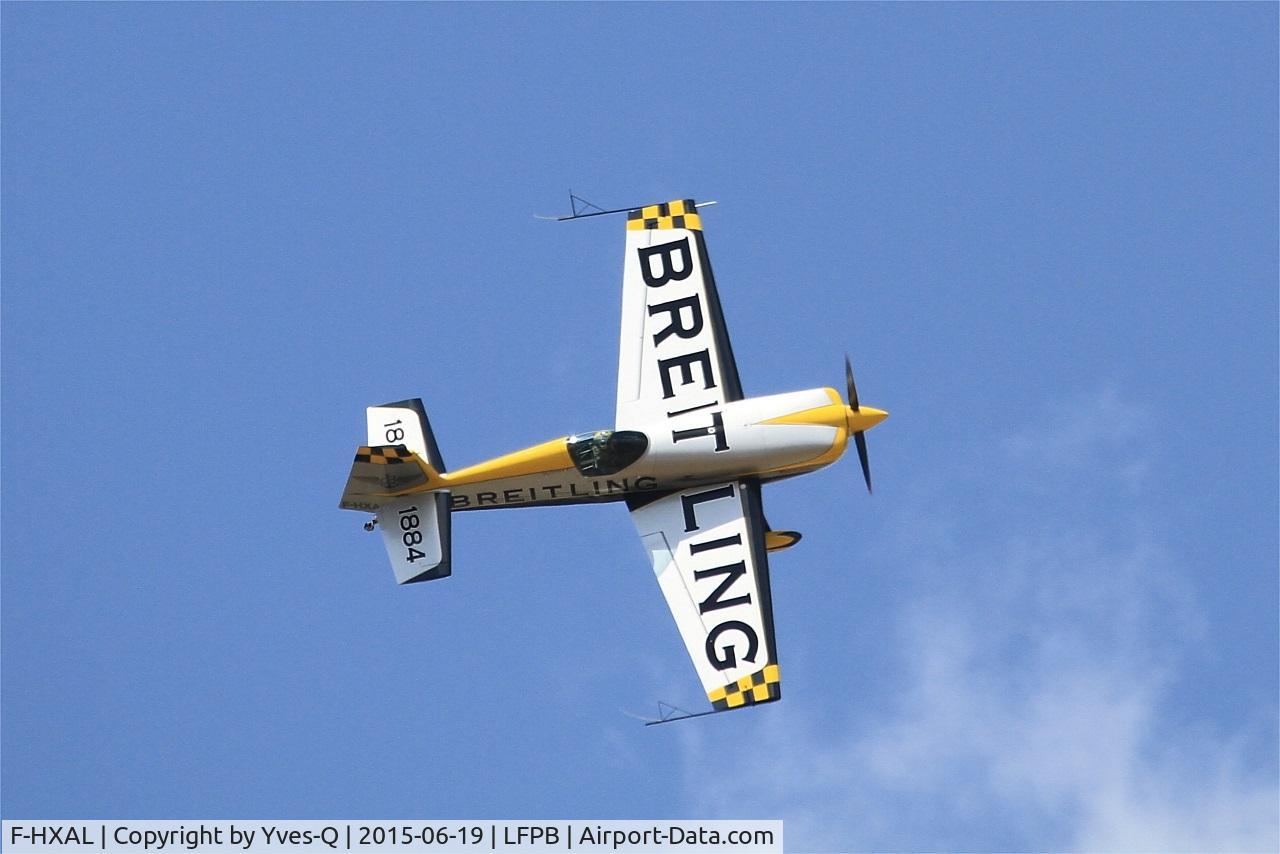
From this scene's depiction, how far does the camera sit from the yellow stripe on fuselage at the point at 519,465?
3716cm

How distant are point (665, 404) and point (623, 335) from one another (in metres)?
1.26

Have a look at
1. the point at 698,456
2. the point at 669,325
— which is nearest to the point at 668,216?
the point at 669,325

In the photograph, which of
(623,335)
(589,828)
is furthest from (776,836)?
(623,335)

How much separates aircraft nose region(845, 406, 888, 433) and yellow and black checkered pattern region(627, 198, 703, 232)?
3.73 meters

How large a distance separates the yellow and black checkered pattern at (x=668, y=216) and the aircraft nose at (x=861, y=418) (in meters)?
3.73

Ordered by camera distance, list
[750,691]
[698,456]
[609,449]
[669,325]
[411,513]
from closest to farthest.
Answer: [750,691], [609,449], [698,456], [411,513], [669,325]

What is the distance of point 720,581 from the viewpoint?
37000mm

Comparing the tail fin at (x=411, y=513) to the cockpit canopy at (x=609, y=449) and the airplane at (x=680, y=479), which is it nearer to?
the airplane at (x=680, y=479)

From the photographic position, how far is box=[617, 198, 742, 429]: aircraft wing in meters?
37.8

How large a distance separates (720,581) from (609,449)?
2.39 meters

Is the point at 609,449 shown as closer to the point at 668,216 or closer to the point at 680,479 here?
the point at 680,479

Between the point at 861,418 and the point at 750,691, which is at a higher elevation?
the point at 861,418

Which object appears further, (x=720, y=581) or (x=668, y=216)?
(x=668, y=216)

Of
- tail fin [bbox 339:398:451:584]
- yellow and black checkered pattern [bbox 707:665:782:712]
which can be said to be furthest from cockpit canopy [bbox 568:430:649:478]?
yellow and black checkered pattern [bbox 707:665:782:712]
